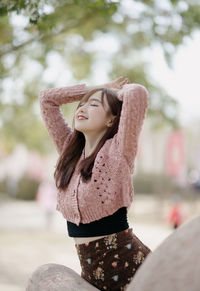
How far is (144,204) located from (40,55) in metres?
13.0

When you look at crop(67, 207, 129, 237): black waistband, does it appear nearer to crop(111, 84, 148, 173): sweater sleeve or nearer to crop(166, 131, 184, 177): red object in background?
crop(111, 84, 148, 173): sweater sleeve

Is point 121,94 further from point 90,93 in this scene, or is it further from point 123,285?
point 123,285

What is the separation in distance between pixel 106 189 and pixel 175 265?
0.58 meters

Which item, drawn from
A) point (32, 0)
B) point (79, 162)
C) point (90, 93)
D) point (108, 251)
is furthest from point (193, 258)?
point (32, 0)

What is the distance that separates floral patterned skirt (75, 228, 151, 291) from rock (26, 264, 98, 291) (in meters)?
0.06

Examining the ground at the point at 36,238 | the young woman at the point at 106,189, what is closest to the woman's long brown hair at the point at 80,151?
the young woman at the point at 106,189

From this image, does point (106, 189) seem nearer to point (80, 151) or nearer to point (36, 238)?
point (80, 151)

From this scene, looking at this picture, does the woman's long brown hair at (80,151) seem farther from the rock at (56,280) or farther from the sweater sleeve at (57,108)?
the rock at (56,280)

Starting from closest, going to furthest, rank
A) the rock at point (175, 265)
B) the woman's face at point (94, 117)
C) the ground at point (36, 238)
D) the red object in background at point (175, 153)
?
the rock at point (175, 265) < the woman's face at point (94, 117) < the ground at point (36, 238) < the red object in background at point (175, 153)

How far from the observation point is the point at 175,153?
43.7 feet

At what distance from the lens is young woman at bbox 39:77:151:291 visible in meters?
1.96

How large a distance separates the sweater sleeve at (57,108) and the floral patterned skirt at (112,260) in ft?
1.92

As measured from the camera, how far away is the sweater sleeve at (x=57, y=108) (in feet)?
7.68

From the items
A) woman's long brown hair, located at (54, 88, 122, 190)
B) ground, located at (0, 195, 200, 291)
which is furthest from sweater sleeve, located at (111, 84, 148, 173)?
ground, located at (0, 195, 200, 291)
